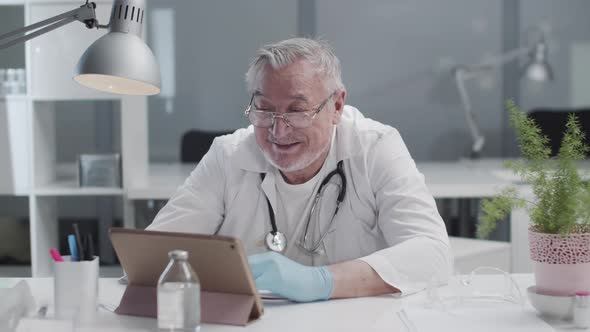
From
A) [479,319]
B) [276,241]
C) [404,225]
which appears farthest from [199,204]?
[479,319]

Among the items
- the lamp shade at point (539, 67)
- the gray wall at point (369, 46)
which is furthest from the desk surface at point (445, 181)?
the gray wall at point (369, 46)

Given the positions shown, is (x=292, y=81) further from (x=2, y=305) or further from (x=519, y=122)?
(x=2, y=305)

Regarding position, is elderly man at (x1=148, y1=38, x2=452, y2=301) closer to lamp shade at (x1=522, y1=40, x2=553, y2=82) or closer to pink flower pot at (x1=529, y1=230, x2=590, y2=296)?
pink flower pot at (x1=529, y1=230, x2=590, y2=296)

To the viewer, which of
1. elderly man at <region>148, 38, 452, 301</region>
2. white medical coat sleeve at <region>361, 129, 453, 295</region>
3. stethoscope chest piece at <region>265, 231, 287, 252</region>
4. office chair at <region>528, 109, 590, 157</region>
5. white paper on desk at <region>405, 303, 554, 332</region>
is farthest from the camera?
office chair at <region>528, 109, 590, 157</region>

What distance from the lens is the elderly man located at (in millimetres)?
2020

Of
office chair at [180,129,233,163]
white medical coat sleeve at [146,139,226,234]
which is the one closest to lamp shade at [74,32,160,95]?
white medical coat sleeve at [146,139,226,234]

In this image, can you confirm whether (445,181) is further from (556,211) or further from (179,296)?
(179,296)

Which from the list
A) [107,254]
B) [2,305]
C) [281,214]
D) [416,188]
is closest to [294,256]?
[281,214]

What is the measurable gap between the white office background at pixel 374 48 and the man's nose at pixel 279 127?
3.53 metres

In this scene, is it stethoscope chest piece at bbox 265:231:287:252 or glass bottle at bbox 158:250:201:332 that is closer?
glass bottle at bbox 158:250:201:332

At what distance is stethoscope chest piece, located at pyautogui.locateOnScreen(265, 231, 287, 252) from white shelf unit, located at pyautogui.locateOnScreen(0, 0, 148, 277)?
1547 mm

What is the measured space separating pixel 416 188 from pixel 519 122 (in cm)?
53

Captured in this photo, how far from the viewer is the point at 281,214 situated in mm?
2199

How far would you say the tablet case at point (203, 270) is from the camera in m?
1.48
